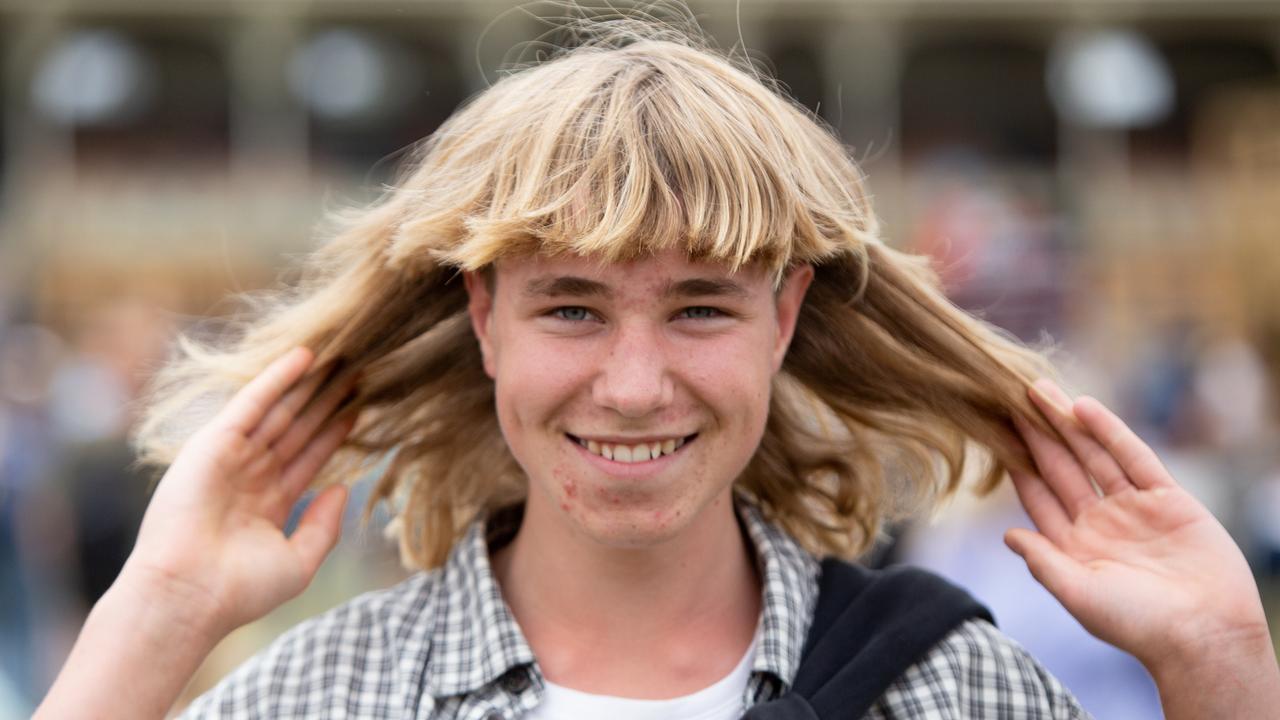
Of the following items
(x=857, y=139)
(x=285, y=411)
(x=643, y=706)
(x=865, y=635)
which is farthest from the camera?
(x=857, y=139)

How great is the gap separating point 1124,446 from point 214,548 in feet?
4.67

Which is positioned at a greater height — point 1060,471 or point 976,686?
point 1060,471

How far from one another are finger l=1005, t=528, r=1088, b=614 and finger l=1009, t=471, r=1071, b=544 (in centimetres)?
2

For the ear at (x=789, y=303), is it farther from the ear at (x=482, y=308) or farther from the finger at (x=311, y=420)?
the finger at (x=311, y=420)

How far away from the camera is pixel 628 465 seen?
6.97ft

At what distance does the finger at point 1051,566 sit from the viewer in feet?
7.45

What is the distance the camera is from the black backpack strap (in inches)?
85.7

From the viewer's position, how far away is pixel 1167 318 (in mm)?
10641

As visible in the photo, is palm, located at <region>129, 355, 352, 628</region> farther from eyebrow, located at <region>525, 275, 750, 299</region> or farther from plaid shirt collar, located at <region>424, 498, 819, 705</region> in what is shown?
eyebrow, located at <region>525, 275, 750, 299</region>

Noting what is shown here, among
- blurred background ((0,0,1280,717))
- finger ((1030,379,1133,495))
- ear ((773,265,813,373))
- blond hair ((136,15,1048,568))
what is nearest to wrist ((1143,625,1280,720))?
finger ((1030,379,1133,495))

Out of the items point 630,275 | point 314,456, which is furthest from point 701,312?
point 314,456

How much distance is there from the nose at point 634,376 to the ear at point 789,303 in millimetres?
270

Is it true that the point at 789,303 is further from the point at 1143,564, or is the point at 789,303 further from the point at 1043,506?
the point at 1143,564

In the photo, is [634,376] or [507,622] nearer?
[634,376]
